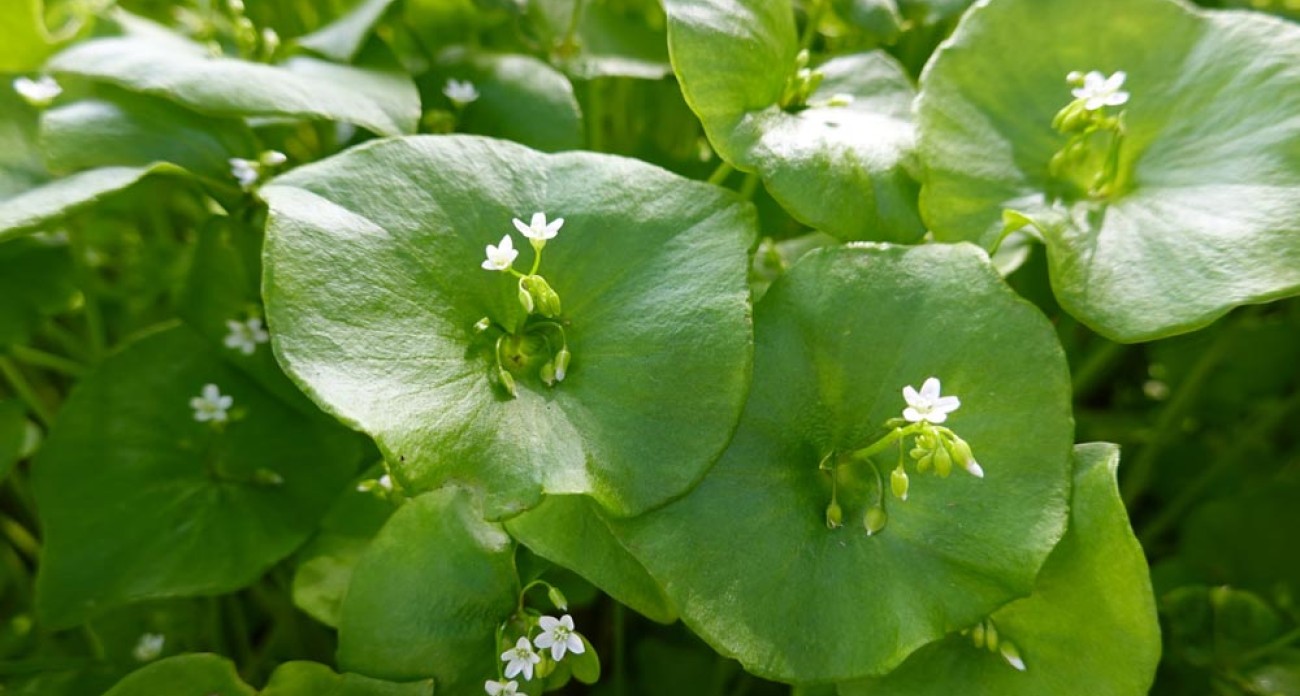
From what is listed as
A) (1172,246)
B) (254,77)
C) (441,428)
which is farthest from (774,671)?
(254,77)

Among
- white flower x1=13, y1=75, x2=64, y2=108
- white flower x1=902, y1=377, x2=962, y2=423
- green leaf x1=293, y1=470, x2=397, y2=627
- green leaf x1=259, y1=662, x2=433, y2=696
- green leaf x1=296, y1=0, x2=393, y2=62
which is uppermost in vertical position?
green leaf x1=296, y1=0, x2=393, y2=62

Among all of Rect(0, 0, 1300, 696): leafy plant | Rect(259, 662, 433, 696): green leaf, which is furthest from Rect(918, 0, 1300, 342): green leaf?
Rect(259, 662, 433, 696): green leaf

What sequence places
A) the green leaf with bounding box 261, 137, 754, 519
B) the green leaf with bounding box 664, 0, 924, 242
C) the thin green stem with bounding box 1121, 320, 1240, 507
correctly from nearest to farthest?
the green leaf with bounding box 261, 137, 754, 519 → the green leaf with bounding box 664, 0, 924, 242 → the thin green stem with bounding box 1121, 320, 1240, 507

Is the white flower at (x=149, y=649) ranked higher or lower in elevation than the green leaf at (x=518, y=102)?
lower

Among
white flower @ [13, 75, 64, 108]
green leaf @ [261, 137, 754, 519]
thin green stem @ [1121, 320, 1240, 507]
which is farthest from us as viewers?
thin green stem @ [1121, 320, 1240, 507]

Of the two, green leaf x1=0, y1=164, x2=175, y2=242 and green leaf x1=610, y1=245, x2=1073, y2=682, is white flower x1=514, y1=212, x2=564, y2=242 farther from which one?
green leaf x1=0, y1=164, x2=175, y2=242

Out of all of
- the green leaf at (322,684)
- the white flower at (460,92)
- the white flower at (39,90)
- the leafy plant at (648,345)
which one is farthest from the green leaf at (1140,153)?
the white flower at (39,90)

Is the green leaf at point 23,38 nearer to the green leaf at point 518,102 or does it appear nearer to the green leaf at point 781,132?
the green leaf at point 518,102
